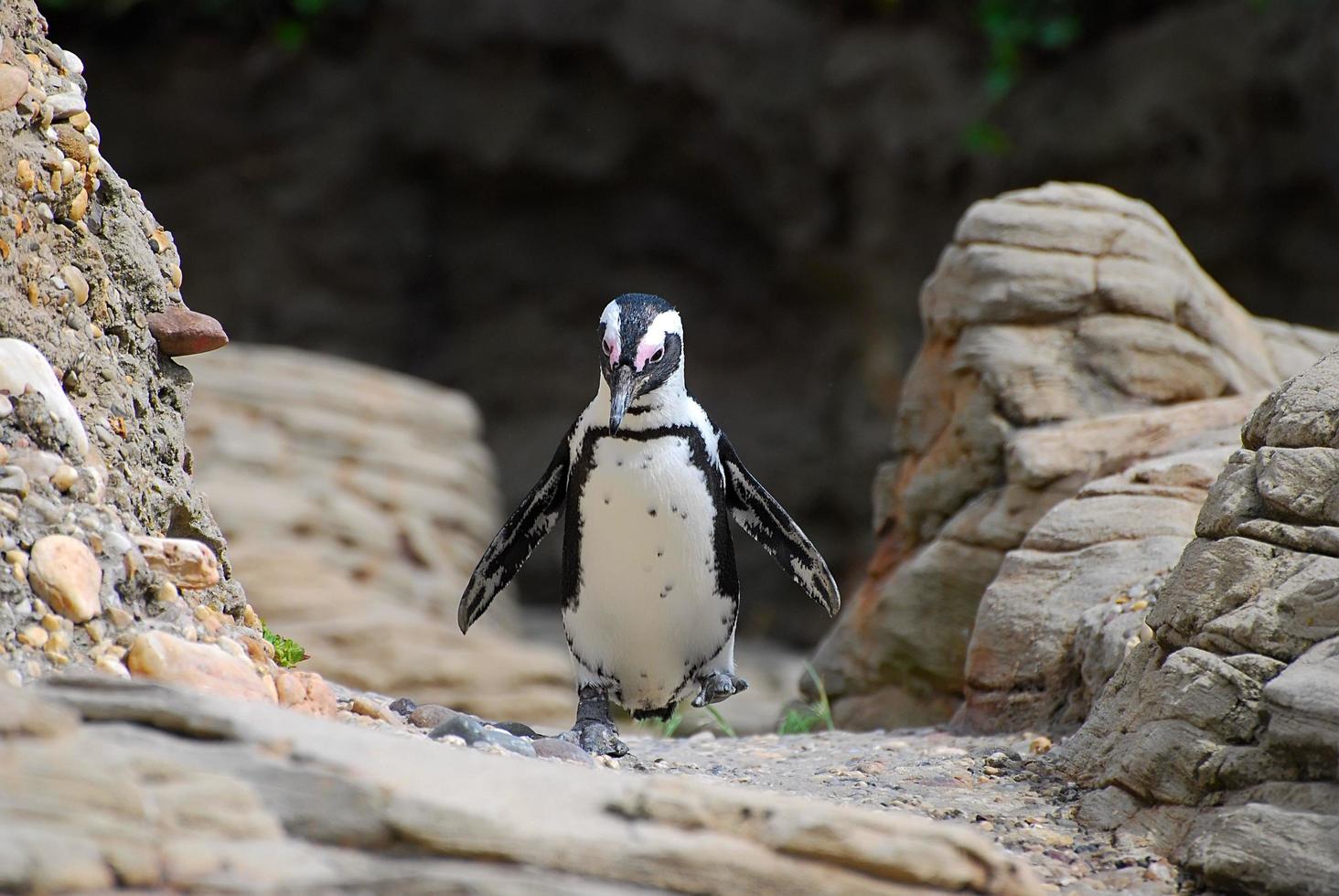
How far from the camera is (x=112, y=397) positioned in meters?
2.87

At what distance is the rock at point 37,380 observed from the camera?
254 cm

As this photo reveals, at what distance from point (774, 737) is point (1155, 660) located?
150cm

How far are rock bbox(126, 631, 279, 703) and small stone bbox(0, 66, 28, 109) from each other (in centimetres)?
113

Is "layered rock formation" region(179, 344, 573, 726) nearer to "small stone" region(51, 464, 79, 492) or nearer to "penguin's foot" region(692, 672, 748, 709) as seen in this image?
"penguin's foot" region(692, 672, 748, 709)

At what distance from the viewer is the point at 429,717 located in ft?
10.6

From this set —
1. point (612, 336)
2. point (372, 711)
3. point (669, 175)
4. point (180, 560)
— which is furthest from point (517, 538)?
point (669, 175)

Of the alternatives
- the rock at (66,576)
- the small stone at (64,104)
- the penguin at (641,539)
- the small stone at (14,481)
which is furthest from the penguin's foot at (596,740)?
the small stone at (64,104)

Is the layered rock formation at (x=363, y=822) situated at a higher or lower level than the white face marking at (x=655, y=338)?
lower

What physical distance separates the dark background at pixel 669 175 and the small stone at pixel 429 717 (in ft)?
25.1

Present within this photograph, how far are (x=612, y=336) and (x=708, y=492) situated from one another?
0.59 m

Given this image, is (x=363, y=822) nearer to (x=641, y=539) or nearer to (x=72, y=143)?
(x=72, y=143)

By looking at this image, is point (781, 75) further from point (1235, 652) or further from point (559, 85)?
point (1235, 652)

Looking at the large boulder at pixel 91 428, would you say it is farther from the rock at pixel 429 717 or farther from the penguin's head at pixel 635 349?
the penguin's head at pixel 635 349

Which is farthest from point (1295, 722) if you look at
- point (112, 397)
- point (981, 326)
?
point (981, 326)
